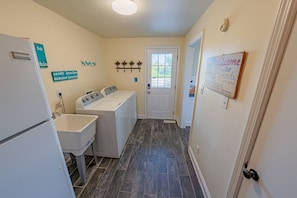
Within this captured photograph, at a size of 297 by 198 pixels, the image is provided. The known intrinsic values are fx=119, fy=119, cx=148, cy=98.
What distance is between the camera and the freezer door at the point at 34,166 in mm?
712

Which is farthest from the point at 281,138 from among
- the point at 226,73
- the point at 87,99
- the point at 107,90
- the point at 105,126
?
the point at 107,90

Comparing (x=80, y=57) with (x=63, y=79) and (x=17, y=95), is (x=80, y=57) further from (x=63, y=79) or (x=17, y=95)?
(x=17, y=95)

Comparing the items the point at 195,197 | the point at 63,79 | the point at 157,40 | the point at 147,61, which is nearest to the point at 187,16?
the point at 157,40

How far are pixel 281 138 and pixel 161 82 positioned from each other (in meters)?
2.91

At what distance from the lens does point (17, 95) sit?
29.6 inches

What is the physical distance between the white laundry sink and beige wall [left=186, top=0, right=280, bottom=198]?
1.57 m

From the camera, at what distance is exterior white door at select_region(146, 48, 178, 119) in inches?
Result: 128

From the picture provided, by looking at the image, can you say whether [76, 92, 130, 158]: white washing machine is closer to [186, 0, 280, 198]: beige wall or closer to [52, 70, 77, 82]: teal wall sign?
[52, 70, 77, 82]: teal wall sign

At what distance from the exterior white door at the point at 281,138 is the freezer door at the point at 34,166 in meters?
1.50

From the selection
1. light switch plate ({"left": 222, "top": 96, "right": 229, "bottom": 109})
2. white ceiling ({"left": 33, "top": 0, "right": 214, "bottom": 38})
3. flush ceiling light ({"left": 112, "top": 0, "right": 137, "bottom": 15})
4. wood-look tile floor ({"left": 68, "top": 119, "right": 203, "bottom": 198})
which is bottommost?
wood-look tile floor ({"left": 68, "top": 119, "right": 203, "bottom": 198})

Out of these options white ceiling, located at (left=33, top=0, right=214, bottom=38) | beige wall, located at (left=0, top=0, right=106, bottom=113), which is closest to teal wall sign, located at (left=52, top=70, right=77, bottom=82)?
beige wall, located at (left=0, top=0, right=106, bottom=113)

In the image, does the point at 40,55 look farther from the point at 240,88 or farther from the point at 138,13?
the point at 240,88

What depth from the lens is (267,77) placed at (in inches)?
27.1

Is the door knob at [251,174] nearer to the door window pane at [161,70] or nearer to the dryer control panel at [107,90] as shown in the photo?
the dryer control panel at [107,90]
